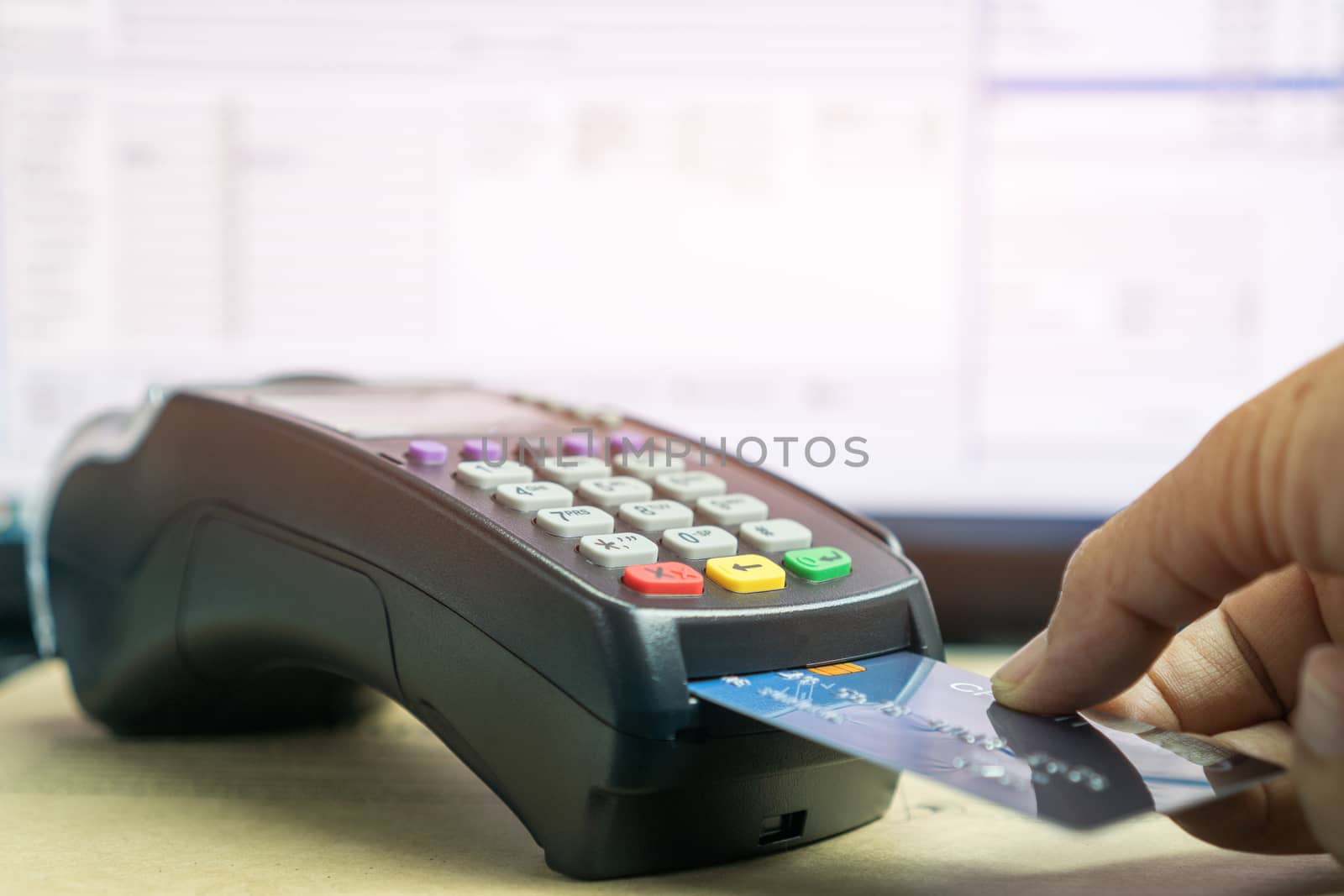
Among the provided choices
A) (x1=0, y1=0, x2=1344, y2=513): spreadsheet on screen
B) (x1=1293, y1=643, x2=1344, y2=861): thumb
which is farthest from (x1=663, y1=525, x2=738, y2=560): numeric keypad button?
(x1=0, y1=0, x2=1344, y2=513): spreadsheet on screen

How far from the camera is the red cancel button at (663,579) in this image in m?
0.28

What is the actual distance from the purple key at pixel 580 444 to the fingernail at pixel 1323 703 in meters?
0.22

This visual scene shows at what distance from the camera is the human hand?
0.74 ft

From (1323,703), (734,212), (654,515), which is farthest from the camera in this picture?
(734,212)

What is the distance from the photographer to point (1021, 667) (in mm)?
288

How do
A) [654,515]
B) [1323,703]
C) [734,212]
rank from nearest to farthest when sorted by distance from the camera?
[1323,703] < [654,515] < [734,212]

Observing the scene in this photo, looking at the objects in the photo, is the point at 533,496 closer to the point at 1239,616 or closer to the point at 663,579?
the point at 663,579

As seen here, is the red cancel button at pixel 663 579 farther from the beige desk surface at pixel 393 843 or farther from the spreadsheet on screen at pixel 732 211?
the spreadsheet on screen at pixel 732 211

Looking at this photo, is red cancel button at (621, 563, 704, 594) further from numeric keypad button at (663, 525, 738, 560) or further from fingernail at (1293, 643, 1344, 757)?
fingernail at (1293, 643, 1344, 757)

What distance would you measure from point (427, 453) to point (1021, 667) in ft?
0.56

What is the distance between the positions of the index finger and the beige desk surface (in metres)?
0.03

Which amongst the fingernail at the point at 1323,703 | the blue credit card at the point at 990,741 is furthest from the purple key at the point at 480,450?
the fingernail at the point at 1323,703

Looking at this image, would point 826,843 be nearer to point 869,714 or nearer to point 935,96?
point 869,714

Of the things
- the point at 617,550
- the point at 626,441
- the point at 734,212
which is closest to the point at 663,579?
the point at 617,550
